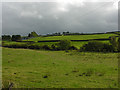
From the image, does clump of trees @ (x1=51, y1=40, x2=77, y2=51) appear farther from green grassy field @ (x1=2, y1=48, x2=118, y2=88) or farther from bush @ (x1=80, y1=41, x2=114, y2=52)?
green grassy field @ (x1=2, y1=48, x2=118, y2=88)

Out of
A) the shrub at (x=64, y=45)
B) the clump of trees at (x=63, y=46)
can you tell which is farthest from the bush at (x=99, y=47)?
the shrub at (x=64, y=45)

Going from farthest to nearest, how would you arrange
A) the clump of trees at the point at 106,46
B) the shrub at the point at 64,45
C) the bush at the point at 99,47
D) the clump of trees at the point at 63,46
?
the shrub at the point at 64,45
the clump of trees at the point at 63,46
the bush at the point at 99,47
the clump of trees at the point at 106,46

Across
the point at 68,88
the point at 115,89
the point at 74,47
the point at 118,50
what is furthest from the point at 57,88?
the point at 74,47

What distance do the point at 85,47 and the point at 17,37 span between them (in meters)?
71.0

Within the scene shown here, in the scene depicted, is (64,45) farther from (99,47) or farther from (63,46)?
(99,47)

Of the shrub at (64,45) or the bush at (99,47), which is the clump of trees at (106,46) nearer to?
the bush at (99,47)

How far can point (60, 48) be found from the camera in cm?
6569

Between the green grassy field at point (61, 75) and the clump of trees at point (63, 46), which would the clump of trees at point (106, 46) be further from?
the green grassy field at point (61, 75)

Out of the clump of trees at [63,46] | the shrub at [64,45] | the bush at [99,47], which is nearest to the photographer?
the bush at [99,47]

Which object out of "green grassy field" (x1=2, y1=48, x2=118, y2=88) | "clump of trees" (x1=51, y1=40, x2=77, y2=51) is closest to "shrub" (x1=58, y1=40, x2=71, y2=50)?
"clump of trees" (x1=51, y1=40, x2=77, y2=51)

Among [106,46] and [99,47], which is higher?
[106,46]

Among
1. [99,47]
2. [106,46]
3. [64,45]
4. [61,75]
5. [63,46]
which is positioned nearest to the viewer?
[61,75]

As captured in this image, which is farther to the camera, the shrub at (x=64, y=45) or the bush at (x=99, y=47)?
the shrub at (x=64, y=45)

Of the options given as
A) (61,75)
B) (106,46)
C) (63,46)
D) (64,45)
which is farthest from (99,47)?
(61,75)
